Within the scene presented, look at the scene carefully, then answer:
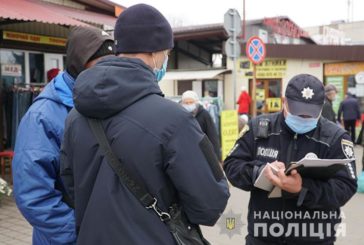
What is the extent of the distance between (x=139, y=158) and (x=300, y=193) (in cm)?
122

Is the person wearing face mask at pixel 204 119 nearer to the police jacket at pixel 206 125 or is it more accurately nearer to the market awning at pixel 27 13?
the police jacket at pixel 206 125

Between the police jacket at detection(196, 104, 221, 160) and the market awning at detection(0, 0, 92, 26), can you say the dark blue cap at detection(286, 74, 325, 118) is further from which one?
the market awning at detection(0, 0, 92, 26)

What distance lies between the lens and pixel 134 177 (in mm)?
1577

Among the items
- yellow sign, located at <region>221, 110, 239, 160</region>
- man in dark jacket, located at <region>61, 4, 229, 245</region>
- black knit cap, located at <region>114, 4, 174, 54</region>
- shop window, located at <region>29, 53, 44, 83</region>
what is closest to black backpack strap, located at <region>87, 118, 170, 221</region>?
man in dark jacket, located at <region>61, 4, 229, 245</region>

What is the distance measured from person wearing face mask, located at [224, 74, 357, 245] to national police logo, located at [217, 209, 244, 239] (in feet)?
9.15

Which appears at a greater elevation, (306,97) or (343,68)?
(343,68)

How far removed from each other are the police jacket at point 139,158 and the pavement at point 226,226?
12.1ft

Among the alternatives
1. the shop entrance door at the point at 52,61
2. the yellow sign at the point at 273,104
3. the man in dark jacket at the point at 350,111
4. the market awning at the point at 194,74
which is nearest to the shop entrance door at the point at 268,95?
the yellow sign at the point at 273,104

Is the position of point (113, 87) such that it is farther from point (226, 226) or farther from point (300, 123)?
point (226, 226)

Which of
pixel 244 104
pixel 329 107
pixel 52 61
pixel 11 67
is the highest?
pixel 52 61

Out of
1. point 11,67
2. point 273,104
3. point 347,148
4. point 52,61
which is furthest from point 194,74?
point 347,148

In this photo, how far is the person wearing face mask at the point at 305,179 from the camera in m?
2.54

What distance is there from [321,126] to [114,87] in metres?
1.56

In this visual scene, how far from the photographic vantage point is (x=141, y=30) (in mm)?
1723
